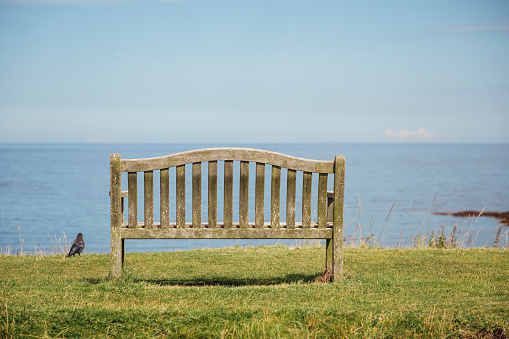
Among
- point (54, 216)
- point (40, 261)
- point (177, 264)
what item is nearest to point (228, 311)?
point (177, 264)

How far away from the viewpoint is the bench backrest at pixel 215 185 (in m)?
6.75

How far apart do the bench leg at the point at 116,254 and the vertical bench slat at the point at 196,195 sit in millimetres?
1022

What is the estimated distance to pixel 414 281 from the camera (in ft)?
23.3

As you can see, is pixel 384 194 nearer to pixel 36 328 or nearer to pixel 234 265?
pixel 234 265

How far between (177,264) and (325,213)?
3.18 metres

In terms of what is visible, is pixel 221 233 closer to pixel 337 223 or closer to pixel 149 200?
pixel 149 200

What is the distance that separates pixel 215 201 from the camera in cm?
689

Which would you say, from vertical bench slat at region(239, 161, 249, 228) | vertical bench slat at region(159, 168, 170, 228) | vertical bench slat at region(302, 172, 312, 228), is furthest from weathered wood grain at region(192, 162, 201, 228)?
vertical bench slat at region(302, 172, 312, 228)

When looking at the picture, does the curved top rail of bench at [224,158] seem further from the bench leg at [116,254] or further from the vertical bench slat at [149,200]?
the bench leg at [116,254]

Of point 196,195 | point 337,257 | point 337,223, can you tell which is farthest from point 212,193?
point 337,257

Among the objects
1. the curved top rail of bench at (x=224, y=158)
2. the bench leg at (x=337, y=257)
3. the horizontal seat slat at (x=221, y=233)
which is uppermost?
the curved top rail of bench at (x=224, y=158)

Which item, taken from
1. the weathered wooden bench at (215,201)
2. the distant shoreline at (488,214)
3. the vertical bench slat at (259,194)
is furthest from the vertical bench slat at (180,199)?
the distant shoreline at (488,214)

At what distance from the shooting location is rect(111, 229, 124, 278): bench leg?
6.73 metres

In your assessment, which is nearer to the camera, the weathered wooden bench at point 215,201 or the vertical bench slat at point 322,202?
the weathered wooden bench at point 215,201
